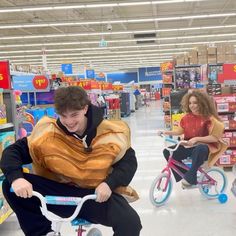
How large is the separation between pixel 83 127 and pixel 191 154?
227 centimetres

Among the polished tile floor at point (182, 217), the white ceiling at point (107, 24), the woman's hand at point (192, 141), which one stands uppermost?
the white ceiling at point (107, 24)

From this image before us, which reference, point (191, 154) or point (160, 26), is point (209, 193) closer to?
point (191, 154)

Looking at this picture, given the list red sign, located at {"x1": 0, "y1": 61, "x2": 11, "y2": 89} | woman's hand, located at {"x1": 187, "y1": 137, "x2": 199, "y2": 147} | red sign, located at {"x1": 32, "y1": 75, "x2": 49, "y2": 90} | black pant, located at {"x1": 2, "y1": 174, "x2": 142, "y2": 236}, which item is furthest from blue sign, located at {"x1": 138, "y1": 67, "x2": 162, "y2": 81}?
black pant, located at {"x1": 2, "y1": 174, "x2": 142, "y2": 236}

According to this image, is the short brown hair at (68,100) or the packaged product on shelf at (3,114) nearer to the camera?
the short brown hair at (68,100)

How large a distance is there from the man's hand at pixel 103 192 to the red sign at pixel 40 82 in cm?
537

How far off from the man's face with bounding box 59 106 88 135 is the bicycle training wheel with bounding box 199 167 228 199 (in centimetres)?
253

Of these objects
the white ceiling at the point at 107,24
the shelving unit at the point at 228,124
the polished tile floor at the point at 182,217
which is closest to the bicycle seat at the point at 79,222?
the polished tile floor at the point at 182,217

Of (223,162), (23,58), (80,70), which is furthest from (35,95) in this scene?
(80,70)

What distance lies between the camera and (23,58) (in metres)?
28.6

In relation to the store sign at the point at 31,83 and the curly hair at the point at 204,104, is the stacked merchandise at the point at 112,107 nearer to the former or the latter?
the store sign at the point at 31,83

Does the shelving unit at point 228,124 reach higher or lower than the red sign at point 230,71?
lower

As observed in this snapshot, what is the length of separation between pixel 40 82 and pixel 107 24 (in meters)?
9.95

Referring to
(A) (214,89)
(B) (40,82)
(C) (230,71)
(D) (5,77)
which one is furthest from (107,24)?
(D) (5,77)

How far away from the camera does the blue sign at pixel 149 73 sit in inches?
1515
